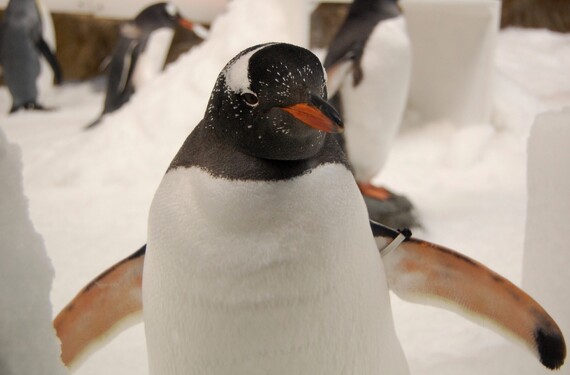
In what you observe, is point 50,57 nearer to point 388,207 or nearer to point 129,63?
point 129,63

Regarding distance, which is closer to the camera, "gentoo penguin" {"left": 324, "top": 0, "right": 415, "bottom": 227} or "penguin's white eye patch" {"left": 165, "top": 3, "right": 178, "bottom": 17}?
"gentoo penguin" {"left": 324, "top": 0, "right": 415, "bottom": 227}

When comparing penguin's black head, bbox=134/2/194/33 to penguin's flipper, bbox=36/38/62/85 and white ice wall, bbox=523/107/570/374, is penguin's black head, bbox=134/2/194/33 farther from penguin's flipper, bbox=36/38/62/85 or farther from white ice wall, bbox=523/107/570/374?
white ice wall, bbox=523/107/570/374

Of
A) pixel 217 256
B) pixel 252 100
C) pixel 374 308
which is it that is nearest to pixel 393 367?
pixel 374 308

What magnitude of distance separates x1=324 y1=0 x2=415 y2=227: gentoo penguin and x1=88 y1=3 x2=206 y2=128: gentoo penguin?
2.06 meters

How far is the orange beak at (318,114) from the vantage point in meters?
0.69

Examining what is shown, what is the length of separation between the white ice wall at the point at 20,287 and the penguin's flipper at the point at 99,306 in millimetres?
361

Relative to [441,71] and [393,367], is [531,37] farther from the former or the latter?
[393,367]

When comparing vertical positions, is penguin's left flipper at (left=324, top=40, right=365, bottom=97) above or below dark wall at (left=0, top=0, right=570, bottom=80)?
above

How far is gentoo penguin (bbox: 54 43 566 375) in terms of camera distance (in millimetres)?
772

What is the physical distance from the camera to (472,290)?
3.37 feet

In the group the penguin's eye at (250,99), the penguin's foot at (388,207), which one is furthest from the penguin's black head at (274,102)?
the penguin's foot at (388,207)

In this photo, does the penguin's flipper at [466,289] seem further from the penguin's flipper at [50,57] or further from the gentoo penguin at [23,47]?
the penguin's flipper at [50,57]

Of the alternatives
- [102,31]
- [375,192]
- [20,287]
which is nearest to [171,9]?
[102,31]

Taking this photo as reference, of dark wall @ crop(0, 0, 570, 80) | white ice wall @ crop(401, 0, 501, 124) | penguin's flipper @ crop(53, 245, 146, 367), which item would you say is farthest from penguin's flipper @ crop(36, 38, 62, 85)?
penguin's flipper @ crop(53, 245, 146, 367)
